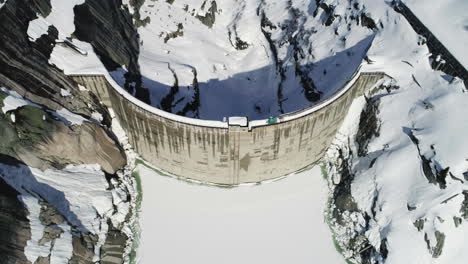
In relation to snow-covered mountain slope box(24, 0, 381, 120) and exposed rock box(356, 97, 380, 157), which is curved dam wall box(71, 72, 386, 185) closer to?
exposed rock box(356, 97, 380, 157)

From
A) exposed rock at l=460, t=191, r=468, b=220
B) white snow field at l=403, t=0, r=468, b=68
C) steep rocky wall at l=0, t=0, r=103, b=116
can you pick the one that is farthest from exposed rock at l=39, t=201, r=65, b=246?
white snow field at l=403, t=0, r=468, b=68

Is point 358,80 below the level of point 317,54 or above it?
below

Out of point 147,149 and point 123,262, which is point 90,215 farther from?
point 147,149

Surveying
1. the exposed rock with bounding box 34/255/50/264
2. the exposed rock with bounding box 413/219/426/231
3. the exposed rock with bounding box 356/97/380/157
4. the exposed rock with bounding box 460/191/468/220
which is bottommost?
the exposed rock with bounding box 34/255/50/264

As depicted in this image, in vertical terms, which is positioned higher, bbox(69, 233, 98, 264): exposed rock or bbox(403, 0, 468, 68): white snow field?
bbox(403, 0, 468, 68): white snow field

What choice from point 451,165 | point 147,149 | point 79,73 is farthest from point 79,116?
point 451,165

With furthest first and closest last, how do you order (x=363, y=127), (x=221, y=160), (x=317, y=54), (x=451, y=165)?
(x=317, y=54) < (x=363, y=127) < (x=221, y=160) < (x=451, y=165)

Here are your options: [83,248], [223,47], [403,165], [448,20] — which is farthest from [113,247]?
[448,20]
